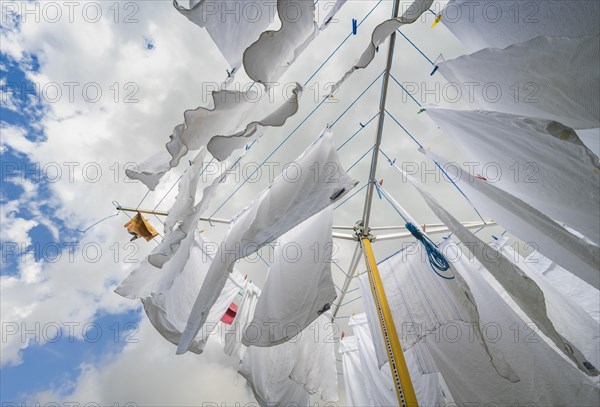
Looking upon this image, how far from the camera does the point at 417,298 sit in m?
2.79

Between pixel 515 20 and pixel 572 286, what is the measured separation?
287cm

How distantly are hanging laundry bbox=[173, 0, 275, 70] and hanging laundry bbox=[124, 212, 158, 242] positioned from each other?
2.25 meters

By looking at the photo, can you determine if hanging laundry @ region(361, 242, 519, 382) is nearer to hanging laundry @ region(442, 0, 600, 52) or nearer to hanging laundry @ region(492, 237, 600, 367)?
hanging laundry @ region(492, 237, 600, 367)

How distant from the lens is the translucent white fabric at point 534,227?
4.10 ft

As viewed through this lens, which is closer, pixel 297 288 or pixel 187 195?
pixel 187 195

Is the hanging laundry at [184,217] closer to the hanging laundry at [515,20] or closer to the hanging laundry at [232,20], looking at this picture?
the hanging laundry at [232,20]

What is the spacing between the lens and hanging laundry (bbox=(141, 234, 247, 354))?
2.57 meters

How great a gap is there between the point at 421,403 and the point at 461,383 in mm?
1699

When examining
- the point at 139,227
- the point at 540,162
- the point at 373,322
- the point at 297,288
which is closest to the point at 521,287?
the point at 540,162

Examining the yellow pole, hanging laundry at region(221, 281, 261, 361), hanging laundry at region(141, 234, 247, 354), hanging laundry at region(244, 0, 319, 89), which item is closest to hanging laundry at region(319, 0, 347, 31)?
hanging laundry at region(244, 0, 319, 89)

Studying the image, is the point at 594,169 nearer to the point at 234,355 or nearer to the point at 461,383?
the point at 461,383

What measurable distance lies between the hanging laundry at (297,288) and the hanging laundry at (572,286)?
2.32 m

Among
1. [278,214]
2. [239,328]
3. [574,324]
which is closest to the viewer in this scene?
[278,214]

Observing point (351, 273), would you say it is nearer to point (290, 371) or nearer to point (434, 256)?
point (290, 371)
